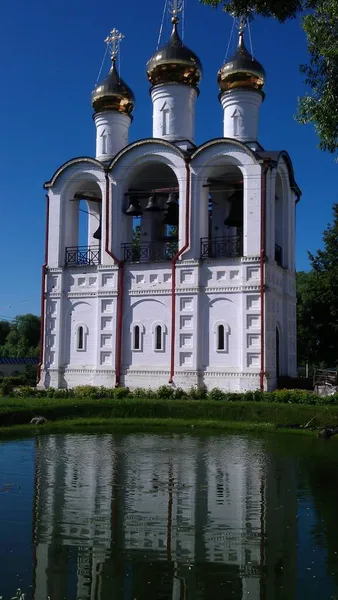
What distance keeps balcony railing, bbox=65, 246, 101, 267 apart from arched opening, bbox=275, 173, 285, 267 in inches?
255

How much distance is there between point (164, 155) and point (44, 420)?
1041cm

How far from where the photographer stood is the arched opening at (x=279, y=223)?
78.8 feet

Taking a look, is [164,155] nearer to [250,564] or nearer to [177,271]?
[177,271]

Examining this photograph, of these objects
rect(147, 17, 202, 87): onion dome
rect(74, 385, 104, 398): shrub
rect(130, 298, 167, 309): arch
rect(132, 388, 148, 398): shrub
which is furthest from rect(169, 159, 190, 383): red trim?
rect(147, 17, 202, 87): onion dome

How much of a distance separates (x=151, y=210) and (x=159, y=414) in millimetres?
7667

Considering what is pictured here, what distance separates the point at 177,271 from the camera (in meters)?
22.4

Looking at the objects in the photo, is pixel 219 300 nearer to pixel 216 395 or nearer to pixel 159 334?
pixel 159 334

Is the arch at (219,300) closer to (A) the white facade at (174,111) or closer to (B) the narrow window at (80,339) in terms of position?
(B) the narrow window at (80,339)

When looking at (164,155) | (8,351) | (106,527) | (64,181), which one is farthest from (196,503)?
(8,351)

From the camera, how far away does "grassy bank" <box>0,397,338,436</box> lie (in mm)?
17234

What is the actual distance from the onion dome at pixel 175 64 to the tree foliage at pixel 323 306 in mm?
8611

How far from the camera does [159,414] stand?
747 inches

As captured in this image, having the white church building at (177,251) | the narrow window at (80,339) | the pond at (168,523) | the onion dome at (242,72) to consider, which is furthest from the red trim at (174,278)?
the pond at (168,523)

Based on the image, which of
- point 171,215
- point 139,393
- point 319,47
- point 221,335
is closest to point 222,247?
point 171,215
